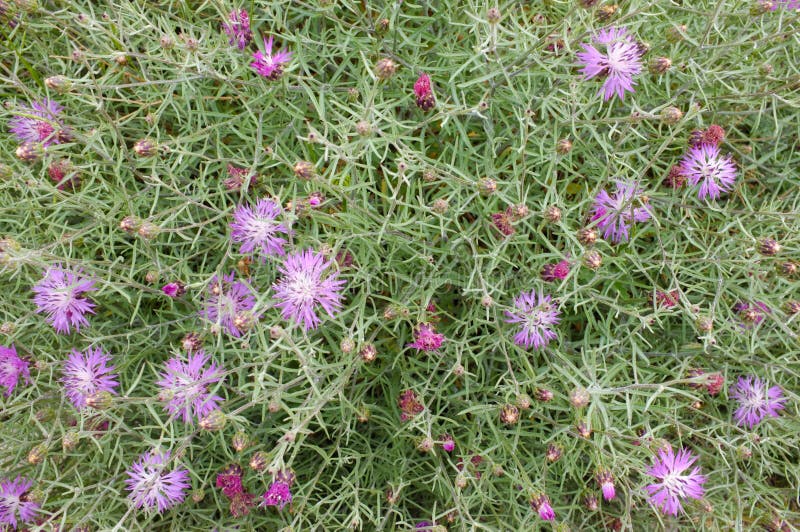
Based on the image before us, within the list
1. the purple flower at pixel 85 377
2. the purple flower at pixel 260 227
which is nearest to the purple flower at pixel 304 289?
the purple flower at pixel 260 227

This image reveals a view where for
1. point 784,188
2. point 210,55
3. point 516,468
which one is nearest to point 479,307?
point 516,468

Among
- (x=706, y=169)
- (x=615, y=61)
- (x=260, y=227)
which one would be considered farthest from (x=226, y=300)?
(x=706, y=169)

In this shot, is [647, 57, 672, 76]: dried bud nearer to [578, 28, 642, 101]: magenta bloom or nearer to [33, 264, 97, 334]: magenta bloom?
[578, 28, 642, 101]: magenta bloom

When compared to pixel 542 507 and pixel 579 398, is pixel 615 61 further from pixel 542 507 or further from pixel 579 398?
pixel 542 507

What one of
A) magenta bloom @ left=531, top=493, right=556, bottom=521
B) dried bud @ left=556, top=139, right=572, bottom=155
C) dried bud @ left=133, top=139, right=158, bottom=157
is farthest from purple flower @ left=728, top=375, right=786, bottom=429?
dried bud @ left=133, top=139, right=158, bottom=157

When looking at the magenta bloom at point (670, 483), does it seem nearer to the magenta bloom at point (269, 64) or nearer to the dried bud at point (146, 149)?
the magenta bloom at point (269, 64)
